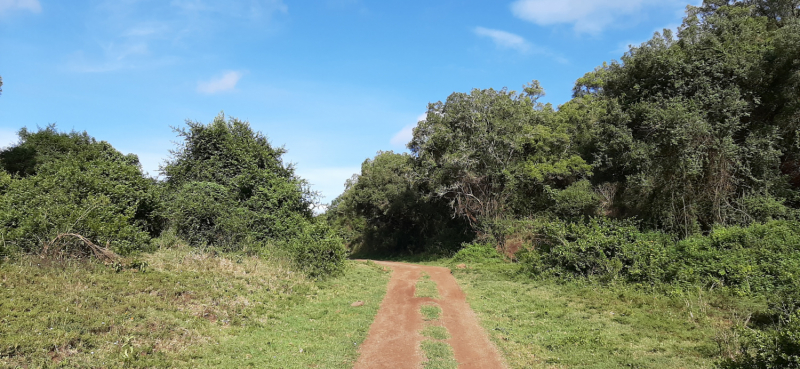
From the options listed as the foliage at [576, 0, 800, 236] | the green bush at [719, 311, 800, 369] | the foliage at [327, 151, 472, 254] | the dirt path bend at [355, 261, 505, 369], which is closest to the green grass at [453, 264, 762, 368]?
the dirt path bend at [355, 261, 505, 369]

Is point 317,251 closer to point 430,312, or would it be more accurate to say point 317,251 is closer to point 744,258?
point 430,312

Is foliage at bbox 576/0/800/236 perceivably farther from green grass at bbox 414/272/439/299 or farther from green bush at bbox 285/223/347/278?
green bush at bbox 285/223/347/278

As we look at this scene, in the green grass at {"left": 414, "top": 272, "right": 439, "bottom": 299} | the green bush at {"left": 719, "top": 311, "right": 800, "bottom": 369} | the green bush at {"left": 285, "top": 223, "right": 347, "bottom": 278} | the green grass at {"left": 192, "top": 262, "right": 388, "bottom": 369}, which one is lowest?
the green grass at {"left": 414, "top": 272, "right": 439, "bottom": 299}

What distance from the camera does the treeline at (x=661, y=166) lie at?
12766mm

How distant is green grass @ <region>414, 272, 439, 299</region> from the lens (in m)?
14.4

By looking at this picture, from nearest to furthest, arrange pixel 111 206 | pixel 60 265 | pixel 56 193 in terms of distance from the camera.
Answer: pixel 60 265
pixel 56 193
pixel 111 206

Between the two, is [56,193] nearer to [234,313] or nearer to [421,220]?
[234,313]

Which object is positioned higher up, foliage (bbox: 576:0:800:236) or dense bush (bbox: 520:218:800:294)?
foliage (bbox: 576:0:800:236)

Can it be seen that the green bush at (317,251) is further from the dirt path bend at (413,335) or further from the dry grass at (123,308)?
the dry grass at (123,308)

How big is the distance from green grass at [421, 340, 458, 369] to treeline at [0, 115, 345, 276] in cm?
829

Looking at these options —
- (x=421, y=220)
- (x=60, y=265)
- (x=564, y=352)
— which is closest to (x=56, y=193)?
(x=60, y=265)

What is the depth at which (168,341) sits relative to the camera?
736cm

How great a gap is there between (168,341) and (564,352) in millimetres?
7969

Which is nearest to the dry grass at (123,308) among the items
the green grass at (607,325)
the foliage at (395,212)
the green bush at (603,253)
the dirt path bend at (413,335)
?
the dirt path bend at (413,335)
